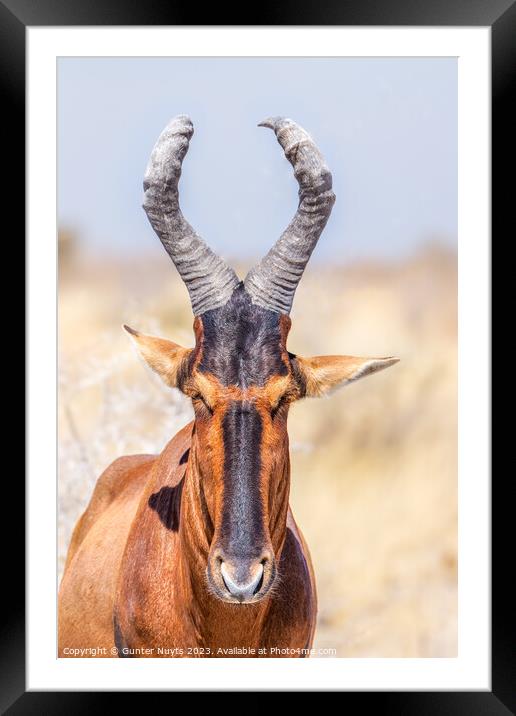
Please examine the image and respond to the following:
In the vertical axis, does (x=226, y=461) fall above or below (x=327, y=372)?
below

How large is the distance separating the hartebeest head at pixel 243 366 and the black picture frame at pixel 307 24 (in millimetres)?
920

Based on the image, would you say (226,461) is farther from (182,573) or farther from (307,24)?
(307,24)

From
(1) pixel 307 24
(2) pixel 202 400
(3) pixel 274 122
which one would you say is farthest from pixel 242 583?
(1) pixel 307 24

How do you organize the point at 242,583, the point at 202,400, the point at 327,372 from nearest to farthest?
the point at 242,583, the point at 202,400, the point at 327,372

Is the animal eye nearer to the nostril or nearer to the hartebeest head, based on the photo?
the hartebeest head

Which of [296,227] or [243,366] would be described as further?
[296,227]

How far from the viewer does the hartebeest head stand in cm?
649

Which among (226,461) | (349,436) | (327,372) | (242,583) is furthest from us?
(349,436)

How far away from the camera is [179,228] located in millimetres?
7145

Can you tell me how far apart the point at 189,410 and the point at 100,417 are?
2.81ft

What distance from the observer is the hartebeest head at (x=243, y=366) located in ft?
21.3

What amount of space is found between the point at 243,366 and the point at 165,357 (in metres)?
0.62

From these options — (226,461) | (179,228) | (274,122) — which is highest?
(274,122)

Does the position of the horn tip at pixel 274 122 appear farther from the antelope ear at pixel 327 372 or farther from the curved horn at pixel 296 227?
the antelope ear at pixel 327 372
